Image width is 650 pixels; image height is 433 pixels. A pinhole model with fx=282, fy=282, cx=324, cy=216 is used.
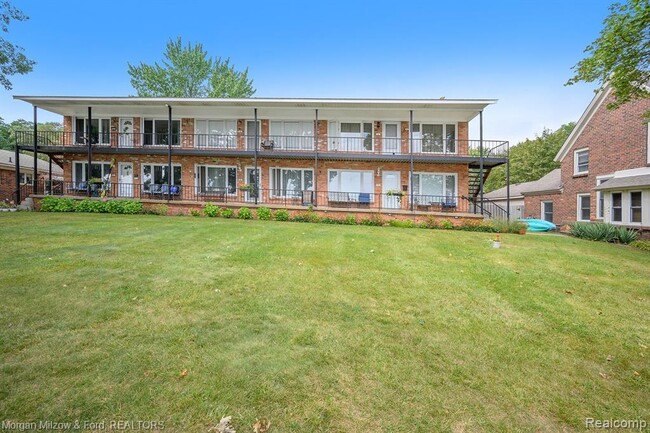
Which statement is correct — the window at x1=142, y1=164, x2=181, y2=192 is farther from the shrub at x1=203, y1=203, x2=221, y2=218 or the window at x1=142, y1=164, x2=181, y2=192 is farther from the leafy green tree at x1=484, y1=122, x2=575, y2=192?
the leafy green tree at x1=484, y1=122, x2=575, y2=192

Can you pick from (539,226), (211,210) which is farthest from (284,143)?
(539,226)

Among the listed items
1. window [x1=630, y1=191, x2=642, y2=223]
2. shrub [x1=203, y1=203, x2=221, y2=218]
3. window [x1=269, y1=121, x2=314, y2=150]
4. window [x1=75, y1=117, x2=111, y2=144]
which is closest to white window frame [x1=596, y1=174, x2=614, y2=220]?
window [x1=630, y1=191, x2=642, y2=223]

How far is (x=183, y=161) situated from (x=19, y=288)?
614 inches

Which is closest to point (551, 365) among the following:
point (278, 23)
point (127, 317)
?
point (127, 317)

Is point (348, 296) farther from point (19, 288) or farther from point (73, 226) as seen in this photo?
point (73, 226)

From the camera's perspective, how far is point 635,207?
14594mm

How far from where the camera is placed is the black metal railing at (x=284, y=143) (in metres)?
18.0

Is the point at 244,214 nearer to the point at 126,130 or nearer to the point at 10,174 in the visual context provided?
the point at 126,130

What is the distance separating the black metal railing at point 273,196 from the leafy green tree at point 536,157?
1036 inches

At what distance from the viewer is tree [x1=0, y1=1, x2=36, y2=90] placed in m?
16.3

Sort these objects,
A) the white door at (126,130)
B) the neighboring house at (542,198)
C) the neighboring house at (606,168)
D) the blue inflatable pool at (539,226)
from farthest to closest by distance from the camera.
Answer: the neighboring house at (542,198)
the blue inflatable pool at (539,226)
the white door at (126,130)
the neighboring house at (606,168)

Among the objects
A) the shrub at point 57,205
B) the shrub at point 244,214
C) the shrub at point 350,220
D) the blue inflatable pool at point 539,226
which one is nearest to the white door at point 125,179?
the shrub at point 57,205

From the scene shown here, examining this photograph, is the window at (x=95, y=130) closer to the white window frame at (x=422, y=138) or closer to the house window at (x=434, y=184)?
the white window frame at (x=422, y=138)

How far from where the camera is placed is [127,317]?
3.65 m
